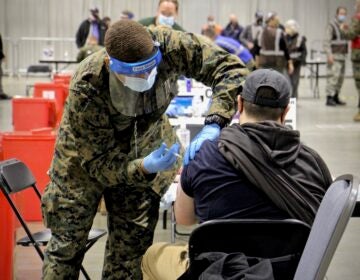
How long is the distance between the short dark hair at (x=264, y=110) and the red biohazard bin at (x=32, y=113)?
6.19m

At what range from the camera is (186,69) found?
3.05 metres

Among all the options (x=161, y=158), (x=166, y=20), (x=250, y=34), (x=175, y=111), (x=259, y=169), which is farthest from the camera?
(x=250, y=34)

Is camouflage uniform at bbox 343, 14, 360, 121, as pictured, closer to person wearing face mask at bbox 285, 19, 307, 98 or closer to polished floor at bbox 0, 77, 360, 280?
polished floor at bbox 0, 77, 360, 280

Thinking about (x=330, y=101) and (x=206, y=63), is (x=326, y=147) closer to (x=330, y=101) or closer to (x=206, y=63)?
(x=330, y=101)

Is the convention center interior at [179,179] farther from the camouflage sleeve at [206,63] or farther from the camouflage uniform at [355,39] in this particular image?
the camouflage uniform at [355,39]

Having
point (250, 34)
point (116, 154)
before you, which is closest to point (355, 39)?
point (250, 34)

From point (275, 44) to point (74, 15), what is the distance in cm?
1064

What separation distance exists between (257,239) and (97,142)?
865mm

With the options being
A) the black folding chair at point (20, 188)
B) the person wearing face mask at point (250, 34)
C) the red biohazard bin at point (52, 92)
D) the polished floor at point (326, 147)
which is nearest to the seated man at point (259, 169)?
the black folding chair at point (20, 188)

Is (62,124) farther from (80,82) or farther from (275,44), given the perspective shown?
(275,44)

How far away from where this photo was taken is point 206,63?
118 inches

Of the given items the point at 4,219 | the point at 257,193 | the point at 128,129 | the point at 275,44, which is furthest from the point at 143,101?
the point at 275,44

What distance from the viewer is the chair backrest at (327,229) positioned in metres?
2.14

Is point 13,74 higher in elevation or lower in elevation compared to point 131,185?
lower
